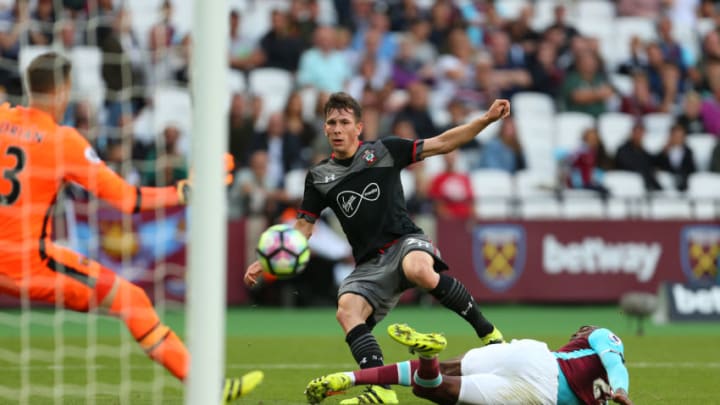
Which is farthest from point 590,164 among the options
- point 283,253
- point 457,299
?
point 283,253

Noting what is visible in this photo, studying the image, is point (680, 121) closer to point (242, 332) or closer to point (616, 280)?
point (616, 280)

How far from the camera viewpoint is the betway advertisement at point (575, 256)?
14.6 meters

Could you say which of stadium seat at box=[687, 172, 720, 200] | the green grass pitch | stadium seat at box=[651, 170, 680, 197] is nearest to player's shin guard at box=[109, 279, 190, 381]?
the green grass pitch

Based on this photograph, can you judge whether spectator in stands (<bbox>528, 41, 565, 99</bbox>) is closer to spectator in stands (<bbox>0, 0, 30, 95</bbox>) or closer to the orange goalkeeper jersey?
spectator in stands (<bbox>0, 0, 30, 95</bbox>)

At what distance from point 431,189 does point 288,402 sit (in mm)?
7946

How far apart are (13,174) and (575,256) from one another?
31.2 feet

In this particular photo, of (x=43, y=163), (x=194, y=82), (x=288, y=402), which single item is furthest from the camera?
(x=288, y=402)

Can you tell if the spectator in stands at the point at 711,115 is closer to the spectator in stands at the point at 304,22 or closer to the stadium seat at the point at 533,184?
the stadium seat at the point at 533,184

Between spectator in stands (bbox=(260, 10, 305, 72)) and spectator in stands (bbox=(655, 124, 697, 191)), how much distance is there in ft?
17.4

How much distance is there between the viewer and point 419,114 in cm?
1541

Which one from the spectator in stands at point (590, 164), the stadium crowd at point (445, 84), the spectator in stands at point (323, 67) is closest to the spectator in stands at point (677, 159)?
the stadium crowd at point (445, 84)

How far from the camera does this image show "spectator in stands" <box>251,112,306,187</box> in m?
15.1

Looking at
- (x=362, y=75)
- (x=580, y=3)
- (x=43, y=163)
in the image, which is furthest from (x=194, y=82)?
(x=580, y=3)

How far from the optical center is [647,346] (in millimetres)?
10969
